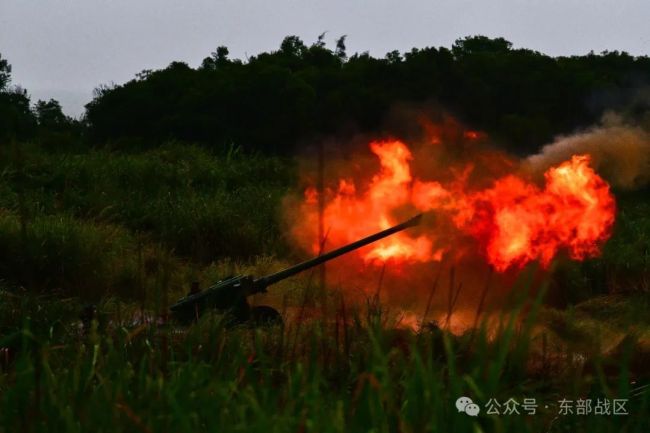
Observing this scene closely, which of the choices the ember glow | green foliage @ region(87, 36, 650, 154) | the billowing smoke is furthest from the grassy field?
green foliage @ region(87, 36, 650, 154)

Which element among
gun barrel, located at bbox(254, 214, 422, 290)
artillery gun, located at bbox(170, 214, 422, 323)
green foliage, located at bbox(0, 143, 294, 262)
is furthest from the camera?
green foliage, located at bbox(0, 143, 294, 262)

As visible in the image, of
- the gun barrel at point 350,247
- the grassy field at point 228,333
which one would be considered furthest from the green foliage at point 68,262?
the gun barrel at point 350,247

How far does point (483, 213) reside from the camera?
1248 cm

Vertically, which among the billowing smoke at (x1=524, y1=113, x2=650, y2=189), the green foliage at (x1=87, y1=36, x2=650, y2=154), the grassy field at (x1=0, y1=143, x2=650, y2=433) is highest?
the green foliage at (x1=87, y1=36, x2=650, y2=154)

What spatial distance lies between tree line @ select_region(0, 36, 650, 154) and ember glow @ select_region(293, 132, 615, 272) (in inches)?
250

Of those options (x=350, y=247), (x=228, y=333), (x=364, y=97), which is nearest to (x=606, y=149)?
(x=350, y=247)

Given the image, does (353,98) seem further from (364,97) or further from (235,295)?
(235,295)

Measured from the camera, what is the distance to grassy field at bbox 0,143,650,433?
3.24 m

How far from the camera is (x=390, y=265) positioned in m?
13.4

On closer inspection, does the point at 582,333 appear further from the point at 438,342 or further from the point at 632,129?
the point at 632,129

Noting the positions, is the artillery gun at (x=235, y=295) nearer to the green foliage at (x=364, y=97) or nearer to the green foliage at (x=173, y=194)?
the green foliage at (x=173, y=194)

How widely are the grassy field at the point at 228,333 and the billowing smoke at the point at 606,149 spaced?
1.50 metres

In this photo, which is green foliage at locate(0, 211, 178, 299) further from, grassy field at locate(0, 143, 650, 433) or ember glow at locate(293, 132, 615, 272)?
ember glow at locate(293, 132, 615, 272)

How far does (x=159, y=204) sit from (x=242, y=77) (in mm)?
12582
